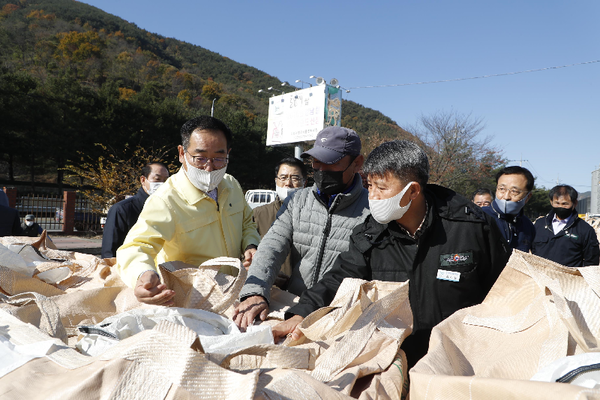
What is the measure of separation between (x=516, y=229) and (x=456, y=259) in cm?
338

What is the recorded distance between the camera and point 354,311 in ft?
4.21

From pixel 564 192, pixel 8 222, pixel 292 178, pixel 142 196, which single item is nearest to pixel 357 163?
pixel 292 178

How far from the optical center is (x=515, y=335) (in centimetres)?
112

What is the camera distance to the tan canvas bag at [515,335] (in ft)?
2.62

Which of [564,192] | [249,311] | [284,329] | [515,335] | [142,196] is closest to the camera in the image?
[515,335]

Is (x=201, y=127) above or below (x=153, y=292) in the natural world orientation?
above

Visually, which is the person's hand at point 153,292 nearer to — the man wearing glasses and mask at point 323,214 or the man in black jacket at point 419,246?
the man in black jacket at point 419,246

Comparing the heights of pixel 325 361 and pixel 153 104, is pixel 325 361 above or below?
below

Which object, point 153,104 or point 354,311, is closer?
point 354,311

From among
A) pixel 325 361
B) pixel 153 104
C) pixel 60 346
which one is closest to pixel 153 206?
pixel 60 346

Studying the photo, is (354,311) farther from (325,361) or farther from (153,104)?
(153,104)

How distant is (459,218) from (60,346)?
158cm

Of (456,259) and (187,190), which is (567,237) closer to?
(456,259)

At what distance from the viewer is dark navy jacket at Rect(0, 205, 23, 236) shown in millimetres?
4582
